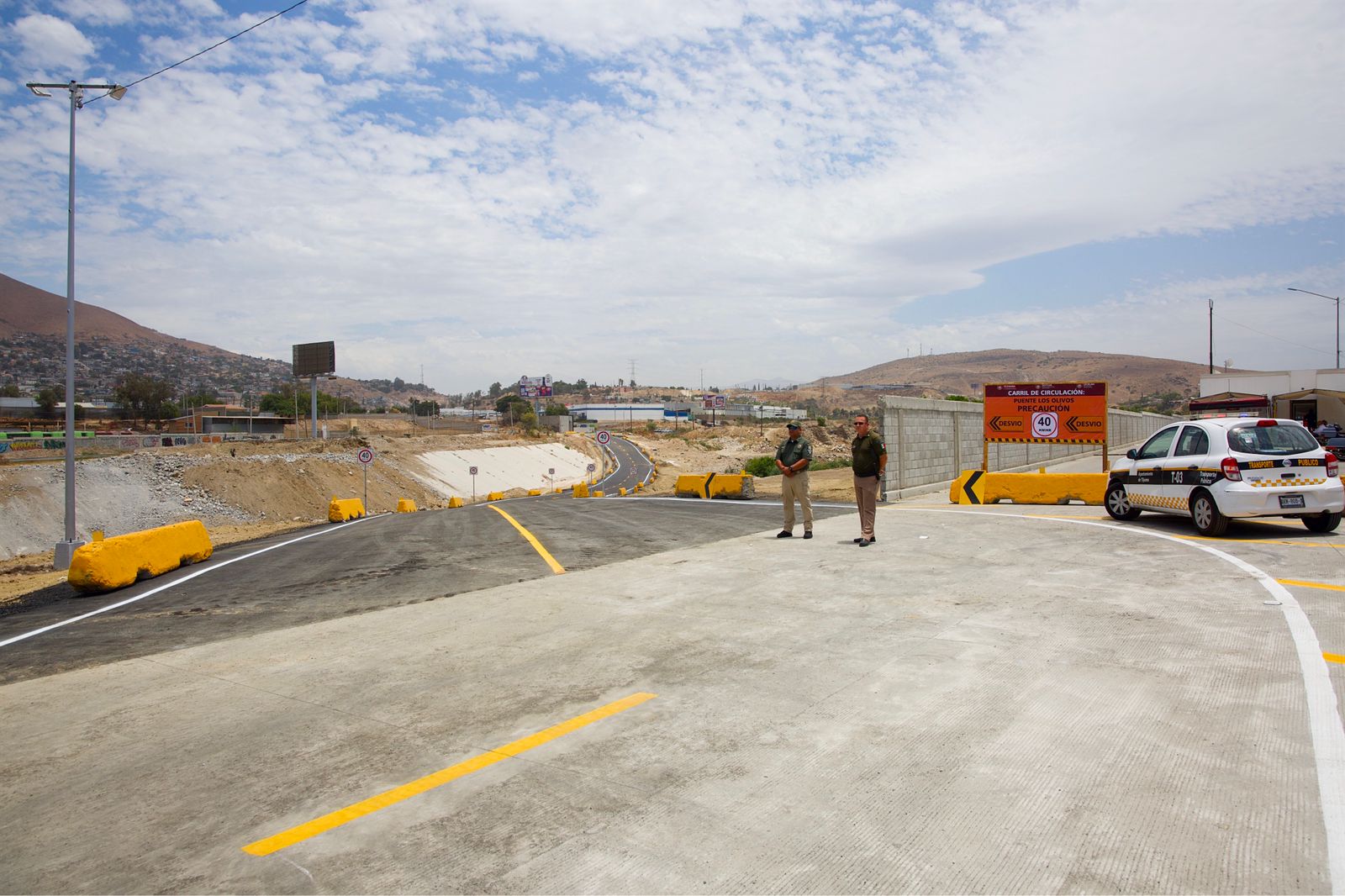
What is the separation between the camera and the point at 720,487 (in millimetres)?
24422

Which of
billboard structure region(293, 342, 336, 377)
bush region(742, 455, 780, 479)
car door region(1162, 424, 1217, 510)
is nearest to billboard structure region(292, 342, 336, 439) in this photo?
billboard structure region(293, 342, 336, 377)

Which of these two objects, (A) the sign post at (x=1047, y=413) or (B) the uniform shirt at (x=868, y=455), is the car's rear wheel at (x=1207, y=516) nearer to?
(B) the uniform shirt at (x=868, y=455)

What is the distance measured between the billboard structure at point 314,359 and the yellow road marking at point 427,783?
295 feet

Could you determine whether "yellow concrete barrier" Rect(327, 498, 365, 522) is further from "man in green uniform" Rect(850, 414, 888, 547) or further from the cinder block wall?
"man in green uniform" Rect(850, 414, 888, 547)

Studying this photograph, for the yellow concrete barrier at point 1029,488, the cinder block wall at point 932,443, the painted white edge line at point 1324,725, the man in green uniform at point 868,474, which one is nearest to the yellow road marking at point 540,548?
the man in green uniform at point 868,474

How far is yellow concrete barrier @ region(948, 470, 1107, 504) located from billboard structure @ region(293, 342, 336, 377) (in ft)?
266

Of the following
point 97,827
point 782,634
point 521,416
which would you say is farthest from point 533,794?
point 521,416

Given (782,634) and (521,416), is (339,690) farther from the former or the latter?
(521,416)

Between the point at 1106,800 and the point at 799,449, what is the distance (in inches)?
359

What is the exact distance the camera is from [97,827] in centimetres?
393

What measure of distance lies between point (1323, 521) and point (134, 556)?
1686cm

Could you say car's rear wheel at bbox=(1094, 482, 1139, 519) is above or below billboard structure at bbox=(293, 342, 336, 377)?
below

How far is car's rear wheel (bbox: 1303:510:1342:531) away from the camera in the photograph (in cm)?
1141

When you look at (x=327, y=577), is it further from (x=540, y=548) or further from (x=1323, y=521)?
(x=1323, y=521)
